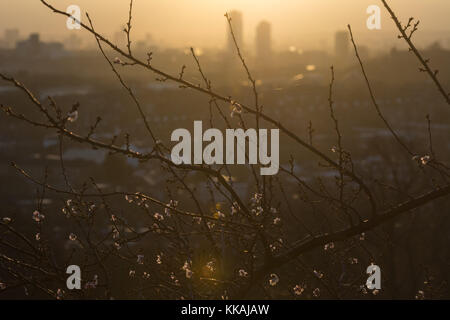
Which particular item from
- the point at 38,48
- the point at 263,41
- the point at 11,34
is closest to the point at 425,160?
the point at 263,41

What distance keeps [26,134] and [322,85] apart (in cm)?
1685

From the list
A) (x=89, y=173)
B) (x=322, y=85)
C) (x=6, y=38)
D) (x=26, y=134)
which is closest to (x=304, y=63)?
(x=322, y=85)

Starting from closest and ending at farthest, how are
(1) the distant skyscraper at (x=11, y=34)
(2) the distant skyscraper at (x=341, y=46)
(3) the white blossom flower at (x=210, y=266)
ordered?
(3) the white blossom flower at (x=210, y=266) → (2) the distant skyscraper at (x=341, y=46) → (1) the distant skyscraper at (x=11, y=34)

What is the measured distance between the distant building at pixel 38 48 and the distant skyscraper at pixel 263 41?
17.8 metres

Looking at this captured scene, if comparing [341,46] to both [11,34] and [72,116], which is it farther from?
[11,34]

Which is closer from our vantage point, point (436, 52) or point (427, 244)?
point (427, 244)

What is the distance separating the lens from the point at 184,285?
236 centimetres

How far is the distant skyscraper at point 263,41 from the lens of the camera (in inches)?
1463

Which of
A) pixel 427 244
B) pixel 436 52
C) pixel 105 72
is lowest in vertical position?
pixel 427 244

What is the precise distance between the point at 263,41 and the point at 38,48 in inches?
752

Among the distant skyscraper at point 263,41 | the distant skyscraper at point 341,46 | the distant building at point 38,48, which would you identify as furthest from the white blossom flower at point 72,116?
the distant building at point 38,48

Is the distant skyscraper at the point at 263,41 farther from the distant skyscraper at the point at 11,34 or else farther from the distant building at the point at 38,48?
the distant skyscraper at the point at 11,34

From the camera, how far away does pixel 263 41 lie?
125ft

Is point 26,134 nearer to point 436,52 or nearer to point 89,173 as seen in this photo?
point 89,173
